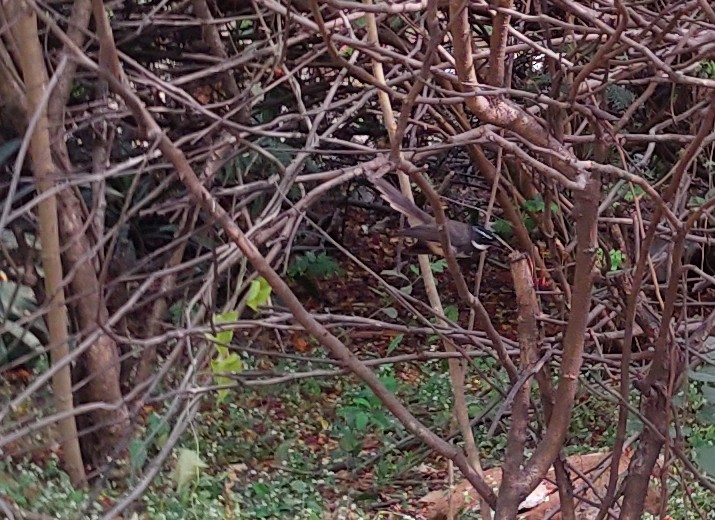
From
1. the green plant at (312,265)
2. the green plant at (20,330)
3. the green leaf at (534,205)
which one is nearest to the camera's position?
the green leaf at (534,205)

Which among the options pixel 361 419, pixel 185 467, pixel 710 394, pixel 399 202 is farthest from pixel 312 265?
pixel 710 394

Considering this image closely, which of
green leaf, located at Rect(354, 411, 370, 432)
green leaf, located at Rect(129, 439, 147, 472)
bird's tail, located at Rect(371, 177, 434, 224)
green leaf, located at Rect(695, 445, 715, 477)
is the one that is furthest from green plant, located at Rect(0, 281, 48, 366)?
green leaf, located at Rect(695, 445, 715, 477)

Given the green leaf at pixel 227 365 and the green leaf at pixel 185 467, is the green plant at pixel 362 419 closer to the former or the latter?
the green leaf at pixel 185 467

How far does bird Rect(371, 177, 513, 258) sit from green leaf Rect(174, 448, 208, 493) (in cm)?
89

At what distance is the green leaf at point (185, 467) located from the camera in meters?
2.90

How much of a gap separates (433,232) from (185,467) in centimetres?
99

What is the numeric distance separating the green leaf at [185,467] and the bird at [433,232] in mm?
888

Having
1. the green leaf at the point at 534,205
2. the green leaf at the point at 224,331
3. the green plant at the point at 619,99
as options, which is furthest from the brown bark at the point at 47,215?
the green plant at the point at 619,99

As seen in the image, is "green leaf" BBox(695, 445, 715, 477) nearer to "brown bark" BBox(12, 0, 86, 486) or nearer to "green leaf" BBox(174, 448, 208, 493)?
"green leaf" BBox(174, 448, 208, 493)

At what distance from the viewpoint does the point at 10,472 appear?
3.10m

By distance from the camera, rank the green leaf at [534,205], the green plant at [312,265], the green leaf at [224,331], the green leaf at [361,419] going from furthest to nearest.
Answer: the green plant at [312,265], the green leaf at [361,419], the green leaf at [534,205], the green leaf at [224,331]

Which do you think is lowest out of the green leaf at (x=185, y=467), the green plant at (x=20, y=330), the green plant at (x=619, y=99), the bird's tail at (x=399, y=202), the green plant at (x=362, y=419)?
the green plant at (x=362, y=419)

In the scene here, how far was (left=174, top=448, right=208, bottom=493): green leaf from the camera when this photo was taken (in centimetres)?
290

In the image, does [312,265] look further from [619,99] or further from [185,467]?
[185,467]
